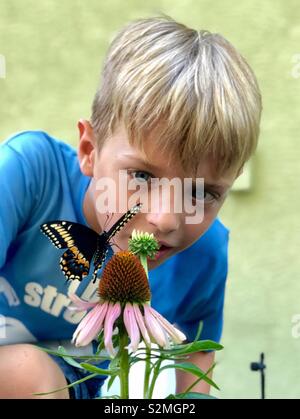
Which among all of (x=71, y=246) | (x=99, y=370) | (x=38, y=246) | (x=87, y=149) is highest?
(x=87, y=149)

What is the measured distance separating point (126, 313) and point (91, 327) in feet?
0.10

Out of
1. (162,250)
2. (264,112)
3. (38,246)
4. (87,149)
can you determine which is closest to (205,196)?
(162,250)

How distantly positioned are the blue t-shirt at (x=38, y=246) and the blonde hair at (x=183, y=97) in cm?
16

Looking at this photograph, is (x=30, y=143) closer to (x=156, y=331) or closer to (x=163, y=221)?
(x=163, y=221)

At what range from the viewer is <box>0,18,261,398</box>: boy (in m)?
1.04

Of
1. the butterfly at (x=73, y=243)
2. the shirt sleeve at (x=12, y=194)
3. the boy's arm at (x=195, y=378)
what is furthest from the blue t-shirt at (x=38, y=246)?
the butterfly at (x=73, y=243)

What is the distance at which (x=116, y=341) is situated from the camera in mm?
688

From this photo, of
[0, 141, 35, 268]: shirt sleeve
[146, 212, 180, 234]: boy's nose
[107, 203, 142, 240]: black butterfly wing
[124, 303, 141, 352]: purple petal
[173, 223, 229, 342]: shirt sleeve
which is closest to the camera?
[124, 303, 141, 352]: purple petal

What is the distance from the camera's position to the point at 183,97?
3.46ft

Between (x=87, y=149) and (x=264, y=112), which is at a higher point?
(x=264, y=112)

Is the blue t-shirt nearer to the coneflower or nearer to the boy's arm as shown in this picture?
the boy's arm

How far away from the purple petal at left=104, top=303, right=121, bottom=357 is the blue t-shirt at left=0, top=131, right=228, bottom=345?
586mm

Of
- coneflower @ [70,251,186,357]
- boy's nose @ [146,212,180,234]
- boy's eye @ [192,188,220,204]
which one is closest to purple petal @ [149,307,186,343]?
coneflower @ [70,251,186,357]

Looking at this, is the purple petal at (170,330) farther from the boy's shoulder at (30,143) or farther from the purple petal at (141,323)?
the boy's shoulder at (30,143)
